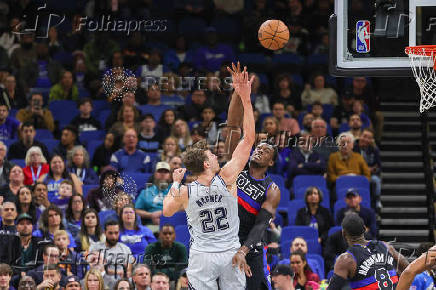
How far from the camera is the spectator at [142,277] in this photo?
9.94m

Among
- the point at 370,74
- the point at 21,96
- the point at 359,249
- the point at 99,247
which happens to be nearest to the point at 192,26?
the point at 21,96

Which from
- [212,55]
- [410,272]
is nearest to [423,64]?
[410,272]

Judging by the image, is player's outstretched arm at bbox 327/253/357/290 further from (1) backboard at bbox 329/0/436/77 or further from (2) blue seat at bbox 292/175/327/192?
(2) blue seat at bbox 292/175/327/192

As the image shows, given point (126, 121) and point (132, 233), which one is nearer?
point (132, 233)

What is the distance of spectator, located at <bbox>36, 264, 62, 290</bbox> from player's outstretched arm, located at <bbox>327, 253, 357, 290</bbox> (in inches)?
141

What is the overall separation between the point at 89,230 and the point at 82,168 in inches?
63.1

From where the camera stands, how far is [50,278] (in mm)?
9945

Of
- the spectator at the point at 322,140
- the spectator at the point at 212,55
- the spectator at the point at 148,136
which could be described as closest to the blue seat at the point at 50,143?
the spectator at the point at 148,136

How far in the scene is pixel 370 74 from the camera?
8836 mm

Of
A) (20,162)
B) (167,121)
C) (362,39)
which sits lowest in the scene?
(20,162)

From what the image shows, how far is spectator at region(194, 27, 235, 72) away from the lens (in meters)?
15.3

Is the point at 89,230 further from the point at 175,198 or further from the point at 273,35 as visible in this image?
the point at 175,198

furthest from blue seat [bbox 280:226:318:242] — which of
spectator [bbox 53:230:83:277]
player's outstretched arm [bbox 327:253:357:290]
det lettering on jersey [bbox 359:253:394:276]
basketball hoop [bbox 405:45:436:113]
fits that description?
player's outstretched arm [bbox 327:253:357:290]

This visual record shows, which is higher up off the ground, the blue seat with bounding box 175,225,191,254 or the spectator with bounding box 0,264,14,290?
the blue seat with bounding box 175,225,191,254
